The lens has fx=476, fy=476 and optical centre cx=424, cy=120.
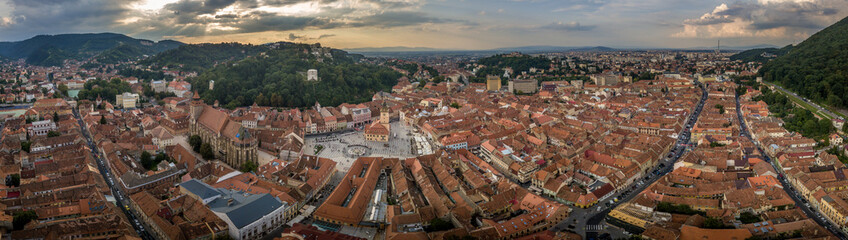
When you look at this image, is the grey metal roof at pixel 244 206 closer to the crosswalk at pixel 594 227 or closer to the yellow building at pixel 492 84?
the crosswalk at pixel 594 227

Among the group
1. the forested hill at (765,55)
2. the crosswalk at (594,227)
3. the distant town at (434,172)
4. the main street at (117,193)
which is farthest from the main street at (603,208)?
the forested hill at (765,55)

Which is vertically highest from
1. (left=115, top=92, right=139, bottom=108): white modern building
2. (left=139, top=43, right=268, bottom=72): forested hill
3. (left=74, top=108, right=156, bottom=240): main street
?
(left=139, top=43, right=268, bottom=72): forested hill

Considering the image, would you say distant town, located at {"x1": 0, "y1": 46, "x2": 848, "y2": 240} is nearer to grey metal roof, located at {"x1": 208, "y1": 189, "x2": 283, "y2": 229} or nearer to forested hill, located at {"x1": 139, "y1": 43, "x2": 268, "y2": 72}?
grey metal roof, located at {"x1": 208, "y1": 189, "x2": 283, "y2": 229}

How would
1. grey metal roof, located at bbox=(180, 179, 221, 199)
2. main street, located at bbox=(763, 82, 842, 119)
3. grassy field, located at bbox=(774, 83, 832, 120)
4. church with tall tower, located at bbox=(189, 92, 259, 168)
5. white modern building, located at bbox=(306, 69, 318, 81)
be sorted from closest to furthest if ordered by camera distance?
grey metal roof, located at bbox=(180, 179, 221, 199) → church with tall tower, located at bbox=(189, 92, 259, 168) → main street, located at bbox=(763, 82, 842, 119) → grassy field, located at bbox=(774, 83, 832, 120) → white modern building, located at bbox=(306, 69, 318, 81)

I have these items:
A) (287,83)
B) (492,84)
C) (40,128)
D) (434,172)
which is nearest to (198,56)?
(287,83)

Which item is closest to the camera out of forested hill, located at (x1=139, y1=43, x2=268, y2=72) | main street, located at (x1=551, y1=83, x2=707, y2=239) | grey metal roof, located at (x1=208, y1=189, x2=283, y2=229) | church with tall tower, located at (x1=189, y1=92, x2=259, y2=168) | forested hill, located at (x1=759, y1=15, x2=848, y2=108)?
grey metal roof, located at (x1=208, y1=189, x2=283, y2=229)

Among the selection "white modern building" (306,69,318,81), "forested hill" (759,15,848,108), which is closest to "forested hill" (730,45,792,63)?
"forested hill" (759,15,848,108)

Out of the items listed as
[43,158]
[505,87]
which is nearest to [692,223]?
[43,158]
